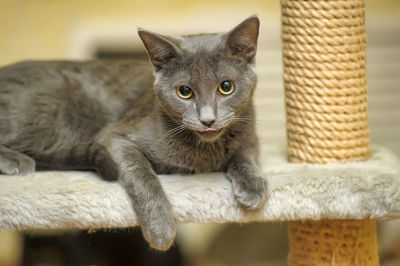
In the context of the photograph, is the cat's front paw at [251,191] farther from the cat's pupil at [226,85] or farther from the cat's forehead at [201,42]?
the cat's forehead at [201,42]

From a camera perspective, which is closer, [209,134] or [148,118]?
[209,134]

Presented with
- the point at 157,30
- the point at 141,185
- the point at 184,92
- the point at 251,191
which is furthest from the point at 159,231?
the point at 157,30

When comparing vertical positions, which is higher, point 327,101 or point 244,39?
point 244,39

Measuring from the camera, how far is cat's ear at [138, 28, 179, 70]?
121 cm

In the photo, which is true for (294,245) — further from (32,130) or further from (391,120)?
(391,120)

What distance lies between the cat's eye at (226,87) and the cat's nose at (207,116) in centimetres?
8

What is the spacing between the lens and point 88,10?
101 inches

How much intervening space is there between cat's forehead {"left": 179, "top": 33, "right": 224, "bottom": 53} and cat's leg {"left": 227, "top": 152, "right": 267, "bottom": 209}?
0.33 meters

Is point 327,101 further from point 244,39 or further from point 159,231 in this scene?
point 159,231

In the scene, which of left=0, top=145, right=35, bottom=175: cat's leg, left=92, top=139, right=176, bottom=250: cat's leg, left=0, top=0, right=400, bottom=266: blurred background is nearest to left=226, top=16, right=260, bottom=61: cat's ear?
left=92, top=139, right=176, bottom=250: cat's leg

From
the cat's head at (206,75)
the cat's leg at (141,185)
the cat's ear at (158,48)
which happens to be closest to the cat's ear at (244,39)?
the cat's head at (206,75)

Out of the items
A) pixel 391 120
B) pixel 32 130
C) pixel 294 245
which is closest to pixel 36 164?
pixel 32 130

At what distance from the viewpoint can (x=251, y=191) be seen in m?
1.21

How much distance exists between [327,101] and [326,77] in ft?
0.23
